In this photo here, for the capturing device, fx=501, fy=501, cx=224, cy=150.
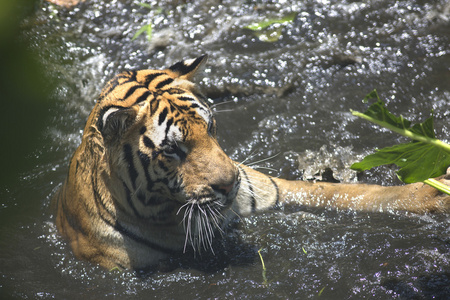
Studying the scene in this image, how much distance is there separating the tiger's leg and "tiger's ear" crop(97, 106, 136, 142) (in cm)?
94

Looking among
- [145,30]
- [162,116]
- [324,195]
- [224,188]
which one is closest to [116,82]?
[162,116]

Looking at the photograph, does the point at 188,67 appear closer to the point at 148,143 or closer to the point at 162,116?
the point at 162,116

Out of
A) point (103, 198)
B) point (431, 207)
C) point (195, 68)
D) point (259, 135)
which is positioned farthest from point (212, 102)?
point (431, 207)

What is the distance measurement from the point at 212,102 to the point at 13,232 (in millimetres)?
2103

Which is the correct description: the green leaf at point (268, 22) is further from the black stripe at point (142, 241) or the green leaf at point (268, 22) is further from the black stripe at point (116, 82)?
the black stripe at point (142, 241)

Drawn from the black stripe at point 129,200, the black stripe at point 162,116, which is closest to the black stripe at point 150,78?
the black stripe at point 162,116

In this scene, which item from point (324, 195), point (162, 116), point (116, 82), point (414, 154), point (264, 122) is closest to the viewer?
point (414, 154)

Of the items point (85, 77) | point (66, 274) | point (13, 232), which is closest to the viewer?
point (66, 274)

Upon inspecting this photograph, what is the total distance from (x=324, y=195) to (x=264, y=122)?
3.91 ft

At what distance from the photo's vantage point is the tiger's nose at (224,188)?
8.67 ft

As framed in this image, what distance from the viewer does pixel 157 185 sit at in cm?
275

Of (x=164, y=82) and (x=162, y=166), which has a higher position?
(x=164, y=82)

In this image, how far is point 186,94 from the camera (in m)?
2.83

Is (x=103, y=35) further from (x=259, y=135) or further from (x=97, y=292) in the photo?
(x=97, y=292)
